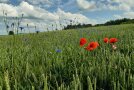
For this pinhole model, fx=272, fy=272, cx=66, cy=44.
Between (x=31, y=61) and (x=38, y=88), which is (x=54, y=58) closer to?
(x=31, y=61)

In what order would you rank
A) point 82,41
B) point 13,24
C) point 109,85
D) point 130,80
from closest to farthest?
1. point 130,80
2. point 109,85
3. point 82,41
4. point 13,24

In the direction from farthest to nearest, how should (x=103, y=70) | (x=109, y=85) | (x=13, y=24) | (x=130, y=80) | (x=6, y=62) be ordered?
(x=13, y=24) < (x=6, y=62) < (x=103, y=70) < (x=109, y=85) < (x=130, y=80)

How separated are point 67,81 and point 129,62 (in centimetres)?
73

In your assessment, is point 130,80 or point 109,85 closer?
point 130,80

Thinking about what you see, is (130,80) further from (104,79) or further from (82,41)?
(82,41)

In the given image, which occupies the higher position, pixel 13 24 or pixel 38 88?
pixel 13 24

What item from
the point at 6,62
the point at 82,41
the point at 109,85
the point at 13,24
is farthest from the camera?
the point at 13,24

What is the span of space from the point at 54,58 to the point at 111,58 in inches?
33.3

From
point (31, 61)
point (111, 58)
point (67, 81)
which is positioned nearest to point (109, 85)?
point (67, 81)

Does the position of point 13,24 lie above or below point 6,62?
above

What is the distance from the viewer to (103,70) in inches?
105

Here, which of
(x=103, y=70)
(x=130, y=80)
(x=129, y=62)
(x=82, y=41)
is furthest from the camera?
(x=82, y=41)

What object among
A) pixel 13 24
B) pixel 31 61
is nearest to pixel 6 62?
pixel 31 61

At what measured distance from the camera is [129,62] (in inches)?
118
